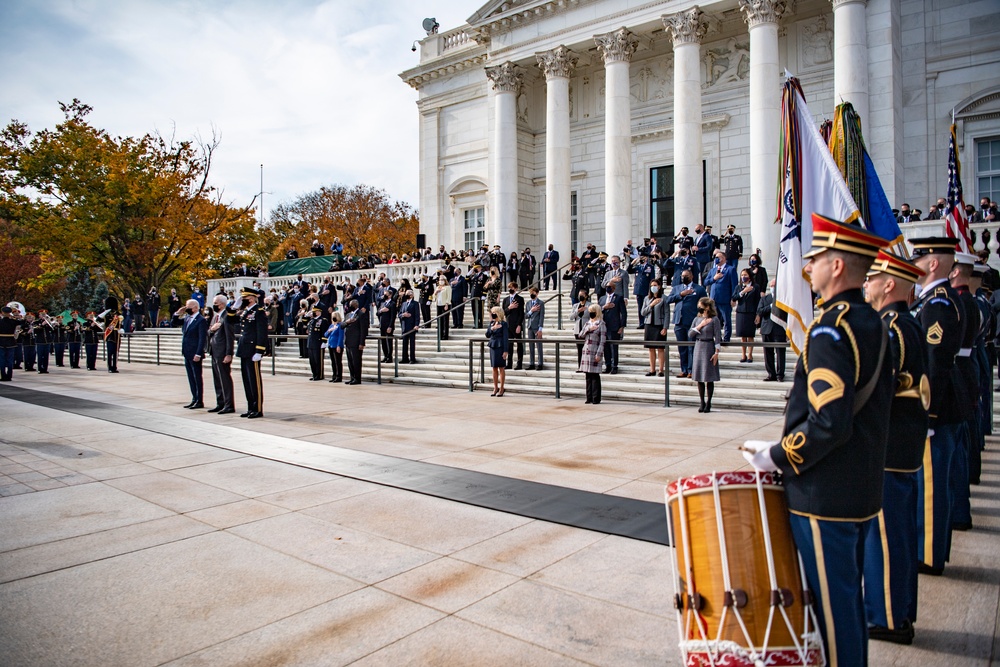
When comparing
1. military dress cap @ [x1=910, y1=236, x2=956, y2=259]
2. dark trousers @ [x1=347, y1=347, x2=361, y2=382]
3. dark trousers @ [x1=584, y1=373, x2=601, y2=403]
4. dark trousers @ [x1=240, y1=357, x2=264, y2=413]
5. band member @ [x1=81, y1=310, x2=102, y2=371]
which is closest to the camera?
military dress cap @ [x1=910, y1=236, x2=956, y2=259]

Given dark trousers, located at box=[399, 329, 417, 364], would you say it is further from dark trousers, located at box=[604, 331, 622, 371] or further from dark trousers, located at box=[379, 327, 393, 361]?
dark trousers, located at box=[604, 331, 622, 371]

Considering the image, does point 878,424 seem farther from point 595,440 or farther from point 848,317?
point 595,440

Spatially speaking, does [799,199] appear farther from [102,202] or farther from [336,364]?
[102,202]

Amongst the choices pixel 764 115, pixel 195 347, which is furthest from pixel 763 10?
pixel 195 347

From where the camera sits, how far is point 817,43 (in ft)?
87.5

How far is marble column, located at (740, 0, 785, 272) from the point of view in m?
23.5

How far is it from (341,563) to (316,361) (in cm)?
1465

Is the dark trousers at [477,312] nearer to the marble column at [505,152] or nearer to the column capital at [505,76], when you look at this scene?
the marble column at [505,152]

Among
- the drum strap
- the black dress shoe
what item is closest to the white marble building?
the black dress shoe

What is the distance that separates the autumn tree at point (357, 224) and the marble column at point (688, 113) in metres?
32.6

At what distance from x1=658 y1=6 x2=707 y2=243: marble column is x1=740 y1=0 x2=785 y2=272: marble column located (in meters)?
2.10

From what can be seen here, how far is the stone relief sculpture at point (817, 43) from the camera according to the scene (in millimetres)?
26328

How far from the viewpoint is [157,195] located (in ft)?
117

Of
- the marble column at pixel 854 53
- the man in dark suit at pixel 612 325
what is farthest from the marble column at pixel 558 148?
the man in dark suit at pixel 612 325
